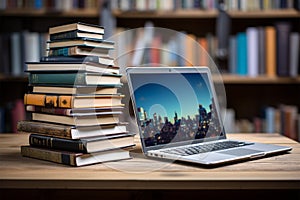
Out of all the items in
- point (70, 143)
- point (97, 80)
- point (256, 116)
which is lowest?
point (256, 116)

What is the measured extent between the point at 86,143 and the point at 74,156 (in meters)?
0.04

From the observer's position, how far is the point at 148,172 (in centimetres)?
84

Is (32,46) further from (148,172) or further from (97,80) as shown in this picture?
(148,172)

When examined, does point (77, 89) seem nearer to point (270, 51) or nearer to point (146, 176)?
point (146, 176)

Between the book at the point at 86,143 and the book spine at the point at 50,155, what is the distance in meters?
0.02

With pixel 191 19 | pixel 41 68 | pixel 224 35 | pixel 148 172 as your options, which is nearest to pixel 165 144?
pixel 148 172

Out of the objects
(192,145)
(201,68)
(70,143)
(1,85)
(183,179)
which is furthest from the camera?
(1,85)

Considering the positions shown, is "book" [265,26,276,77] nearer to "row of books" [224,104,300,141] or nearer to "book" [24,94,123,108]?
"row of books" [224,104,300,141]

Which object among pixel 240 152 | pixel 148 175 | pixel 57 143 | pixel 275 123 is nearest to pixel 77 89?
pixel 57 143

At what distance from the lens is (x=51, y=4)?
2.42m

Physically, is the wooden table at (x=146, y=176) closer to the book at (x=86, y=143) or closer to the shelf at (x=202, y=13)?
the book at (x=86, y=143)

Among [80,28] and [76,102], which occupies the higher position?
[80,28]

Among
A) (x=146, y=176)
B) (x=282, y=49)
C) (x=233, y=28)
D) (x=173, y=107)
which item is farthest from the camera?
(x=233, y=28)

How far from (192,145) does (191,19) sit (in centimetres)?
177
